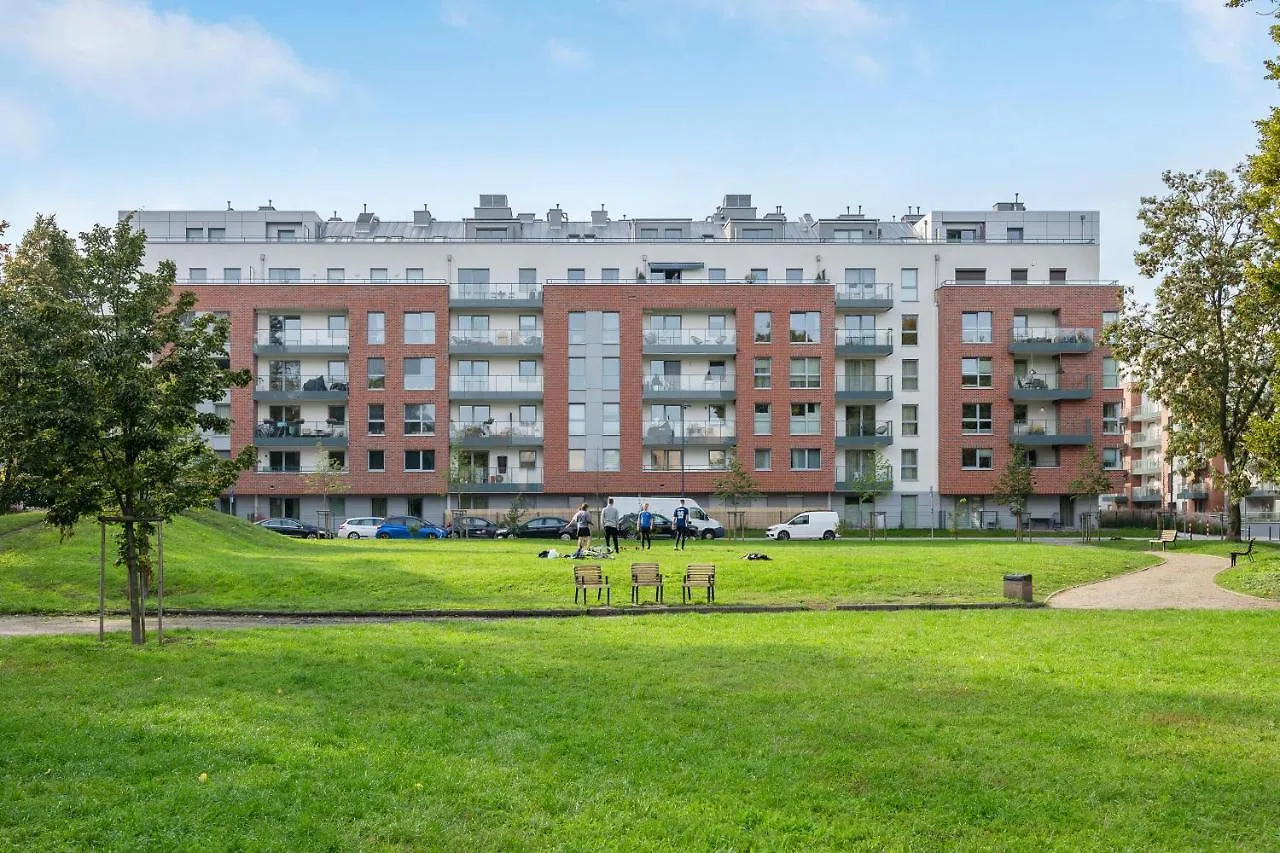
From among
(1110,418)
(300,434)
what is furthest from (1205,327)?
(300,434)

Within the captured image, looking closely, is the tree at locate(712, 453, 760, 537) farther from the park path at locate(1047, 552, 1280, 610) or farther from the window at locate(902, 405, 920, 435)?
the park path at locate(1047, 552, 1280, 610)

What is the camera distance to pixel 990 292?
67.5 meters

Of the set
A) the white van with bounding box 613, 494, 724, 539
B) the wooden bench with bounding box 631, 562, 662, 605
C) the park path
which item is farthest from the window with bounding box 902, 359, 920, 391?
the wooden bench with bounding box 631, 562, 662, 605

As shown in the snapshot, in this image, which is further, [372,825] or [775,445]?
[775,445]

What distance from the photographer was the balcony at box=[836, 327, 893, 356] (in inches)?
2645

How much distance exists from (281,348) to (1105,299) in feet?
A: 169

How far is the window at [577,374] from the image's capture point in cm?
6625

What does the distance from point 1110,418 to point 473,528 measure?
1598 inches

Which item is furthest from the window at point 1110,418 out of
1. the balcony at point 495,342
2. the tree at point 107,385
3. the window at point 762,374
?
the tree at point 107,385

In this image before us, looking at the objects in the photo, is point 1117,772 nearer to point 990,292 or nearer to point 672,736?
point 672,736

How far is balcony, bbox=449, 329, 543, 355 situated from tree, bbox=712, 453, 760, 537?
46.6ft

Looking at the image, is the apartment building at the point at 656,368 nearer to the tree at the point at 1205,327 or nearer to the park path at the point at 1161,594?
the tree at the point at 1205,327

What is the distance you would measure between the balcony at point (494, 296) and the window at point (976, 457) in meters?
28.3

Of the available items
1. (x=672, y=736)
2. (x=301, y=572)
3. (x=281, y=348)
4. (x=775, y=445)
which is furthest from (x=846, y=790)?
(x=281, y=348)
